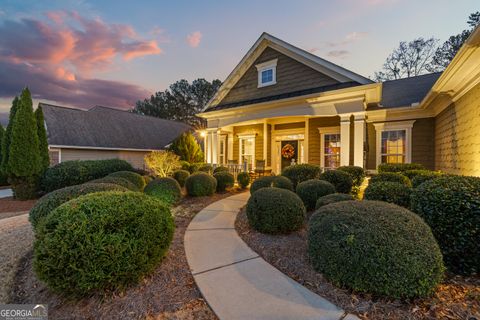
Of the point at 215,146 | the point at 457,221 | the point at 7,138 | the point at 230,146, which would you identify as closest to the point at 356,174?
the point at 457,221

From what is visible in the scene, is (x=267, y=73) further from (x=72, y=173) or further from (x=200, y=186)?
(x=72, y=173)

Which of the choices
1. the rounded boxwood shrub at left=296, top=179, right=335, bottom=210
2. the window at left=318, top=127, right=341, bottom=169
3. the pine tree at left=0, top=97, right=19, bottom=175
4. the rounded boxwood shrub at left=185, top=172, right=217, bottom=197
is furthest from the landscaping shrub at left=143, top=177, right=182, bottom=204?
the window at left=318, top=127, right=341, bottom=169

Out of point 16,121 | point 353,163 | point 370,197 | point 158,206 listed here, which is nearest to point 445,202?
point 370,197

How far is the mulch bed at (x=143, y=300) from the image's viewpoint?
2100mm

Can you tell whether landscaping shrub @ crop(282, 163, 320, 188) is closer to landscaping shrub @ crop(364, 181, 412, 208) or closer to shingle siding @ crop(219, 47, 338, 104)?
landscaping shrub @ crop(364, 181, 412, 208)

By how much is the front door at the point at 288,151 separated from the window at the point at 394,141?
3.75m

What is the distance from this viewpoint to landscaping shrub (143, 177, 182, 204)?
247 inches

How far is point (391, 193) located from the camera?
4055mm

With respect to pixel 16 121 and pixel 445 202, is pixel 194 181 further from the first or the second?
pixel 16 121

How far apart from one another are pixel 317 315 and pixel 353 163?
739 centimetres

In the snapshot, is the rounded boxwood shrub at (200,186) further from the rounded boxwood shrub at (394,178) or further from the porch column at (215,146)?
the rounded boxwood shrub at (394,178)

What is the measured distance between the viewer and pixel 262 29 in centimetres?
1154

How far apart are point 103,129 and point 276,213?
20.0 m

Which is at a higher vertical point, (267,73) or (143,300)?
(267,73)
